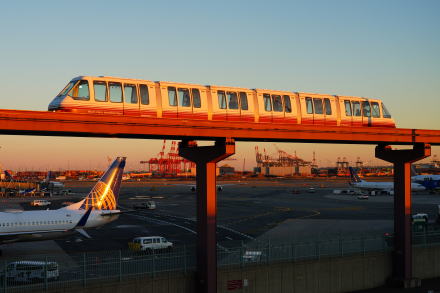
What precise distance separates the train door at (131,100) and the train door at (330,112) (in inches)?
563

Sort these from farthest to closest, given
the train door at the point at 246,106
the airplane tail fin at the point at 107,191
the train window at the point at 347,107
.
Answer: the airplane tail fin at the point at 107,191
the train window at the point at 347,107
the train door at the point at 246,106

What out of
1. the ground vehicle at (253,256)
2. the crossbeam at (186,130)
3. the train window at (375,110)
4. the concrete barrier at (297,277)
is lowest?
the concrete barrier at (297,277)

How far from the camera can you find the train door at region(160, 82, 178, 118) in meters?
27.8

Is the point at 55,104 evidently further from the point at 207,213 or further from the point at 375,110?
the point at 375,110

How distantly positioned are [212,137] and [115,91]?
6.16m

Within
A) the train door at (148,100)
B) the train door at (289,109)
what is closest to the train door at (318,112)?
the train door at (289,109)

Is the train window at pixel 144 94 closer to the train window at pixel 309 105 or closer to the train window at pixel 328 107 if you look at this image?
the train window at pixel 309 105

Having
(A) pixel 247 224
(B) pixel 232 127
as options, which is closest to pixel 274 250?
(B) pixel 232 127

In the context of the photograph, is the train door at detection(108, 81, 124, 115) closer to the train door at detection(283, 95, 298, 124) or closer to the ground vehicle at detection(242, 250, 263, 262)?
the train door at detection(283, 95, 298, 124)

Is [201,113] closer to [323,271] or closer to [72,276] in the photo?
[72,276]

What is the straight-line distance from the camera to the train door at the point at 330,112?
34.7 metres

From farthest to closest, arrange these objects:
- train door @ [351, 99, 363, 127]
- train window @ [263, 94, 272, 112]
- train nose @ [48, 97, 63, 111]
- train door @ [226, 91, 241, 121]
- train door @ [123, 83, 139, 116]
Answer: train door @ [351, 99, 363, 127]
train window @ [263, 94, 272, 112]
train door @ [226, 91, 241, 121]
train door @ [123, 83, 139, 116]
train nose @ [48, 97, 63, 111]

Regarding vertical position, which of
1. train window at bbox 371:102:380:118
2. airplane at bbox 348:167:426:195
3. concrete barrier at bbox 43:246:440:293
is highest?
train window at bbox 371:102:380:118

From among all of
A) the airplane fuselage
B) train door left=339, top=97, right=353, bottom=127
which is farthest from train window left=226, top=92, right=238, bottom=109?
the airplane fuselage
